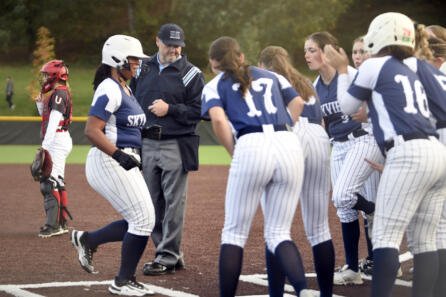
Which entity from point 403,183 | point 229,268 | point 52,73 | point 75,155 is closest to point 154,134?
point 52,73

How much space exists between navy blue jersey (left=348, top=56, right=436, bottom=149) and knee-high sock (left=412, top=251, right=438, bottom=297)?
2.78 feet

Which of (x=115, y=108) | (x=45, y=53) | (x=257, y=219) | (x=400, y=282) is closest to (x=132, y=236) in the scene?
(x=115, y=108)

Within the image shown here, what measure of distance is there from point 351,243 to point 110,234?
2217 mm

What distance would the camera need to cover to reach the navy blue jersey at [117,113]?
19.1ft

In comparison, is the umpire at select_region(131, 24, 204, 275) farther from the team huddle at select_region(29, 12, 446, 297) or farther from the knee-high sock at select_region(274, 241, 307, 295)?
the knee-high sock at select_region(274, 241, 307, 295)

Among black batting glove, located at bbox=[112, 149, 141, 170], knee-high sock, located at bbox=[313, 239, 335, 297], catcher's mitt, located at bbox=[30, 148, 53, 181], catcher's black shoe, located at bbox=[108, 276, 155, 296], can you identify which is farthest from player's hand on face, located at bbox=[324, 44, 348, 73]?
catcher's mitt, located at bbox=[30, 148, 53, 181]

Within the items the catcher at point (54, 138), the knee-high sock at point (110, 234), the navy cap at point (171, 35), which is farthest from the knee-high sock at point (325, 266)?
the catcher at point (54, 138)

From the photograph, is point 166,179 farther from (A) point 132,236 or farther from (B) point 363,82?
(B) point 363,82

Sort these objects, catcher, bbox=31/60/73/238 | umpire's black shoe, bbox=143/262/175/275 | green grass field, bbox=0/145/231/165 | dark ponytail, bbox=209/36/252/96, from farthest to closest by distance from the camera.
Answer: green grass field, bbox=0/145/231/165 → catcher, bbox=31/60/73/238 → umpire's black shoe, bbox=143/262/175/275 → dark ponytail, bbox=209/36/252/96

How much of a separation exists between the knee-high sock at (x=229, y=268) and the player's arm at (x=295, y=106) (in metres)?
1.08

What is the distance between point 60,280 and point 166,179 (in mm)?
1473

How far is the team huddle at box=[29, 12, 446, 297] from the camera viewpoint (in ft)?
15.5

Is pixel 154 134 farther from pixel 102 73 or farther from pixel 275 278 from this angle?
pixel 275 278

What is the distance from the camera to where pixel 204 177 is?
16453 mm
